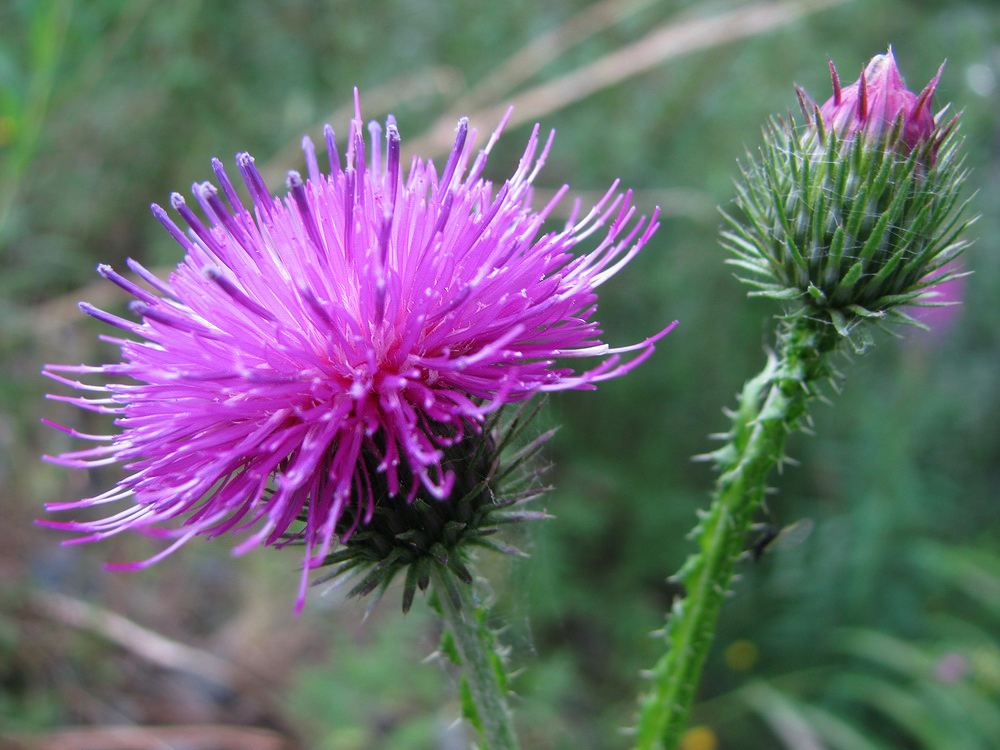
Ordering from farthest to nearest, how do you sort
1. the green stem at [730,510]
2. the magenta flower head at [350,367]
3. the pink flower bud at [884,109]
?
1. the green stem at [730,510]
2. the pink flower bud at [884,109]
3. the magenta flower head at [350,367]

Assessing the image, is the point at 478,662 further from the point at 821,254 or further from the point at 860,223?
the point at 860,223

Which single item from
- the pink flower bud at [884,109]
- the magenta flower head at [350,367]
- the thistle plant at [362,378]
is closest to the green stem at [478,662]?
the thistle plant at [362,378]

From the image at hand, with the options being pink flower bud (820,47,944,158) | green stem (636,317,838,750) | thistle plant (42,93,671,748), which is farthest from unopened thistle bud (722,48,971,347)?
thistle plant (42,93,671,748)

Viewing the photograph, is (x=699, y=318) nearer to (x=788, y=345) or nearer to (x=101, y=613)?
(x=788, y=345)

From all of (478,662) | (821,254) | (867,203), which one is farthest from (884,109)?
(478,662)

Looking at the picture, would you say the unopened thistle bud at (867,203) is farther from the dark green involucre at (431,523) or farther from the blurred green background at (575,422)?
the blurred green background at (575,422)

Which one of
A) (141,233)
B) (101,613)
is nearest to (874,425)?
(101,613)

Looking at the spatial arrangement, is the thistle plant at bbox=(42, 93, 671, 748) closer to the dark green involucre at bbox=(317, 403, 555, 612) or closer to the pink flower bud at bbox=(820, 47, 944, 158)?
the dark green involucre at bbox=(317, 403, 555, 612)
